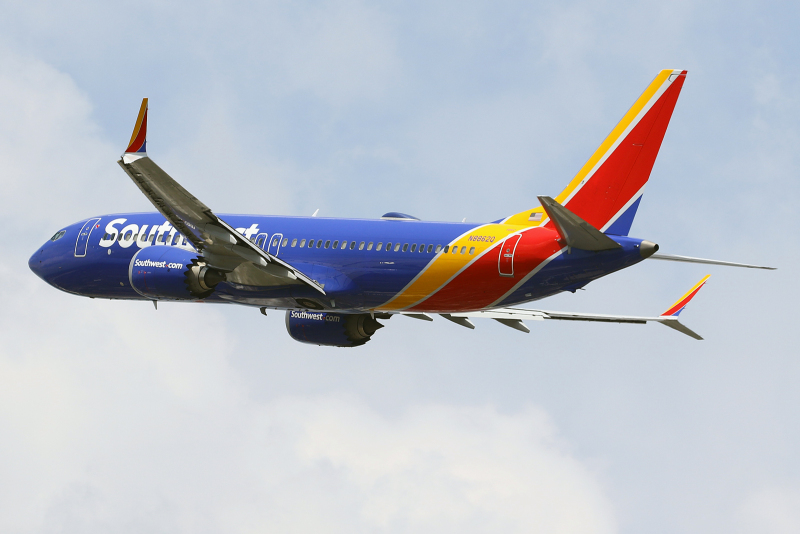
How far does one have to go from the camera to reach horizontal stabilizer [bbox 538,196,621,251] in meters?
31.4

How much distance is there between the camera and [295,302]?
3912 centimetres

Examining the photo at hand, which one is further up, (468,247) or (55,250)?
(55,250)

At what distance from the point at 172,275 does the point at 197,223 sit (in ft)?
12.6

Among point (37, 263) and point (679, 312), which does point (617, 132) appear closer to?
point (679, 312)

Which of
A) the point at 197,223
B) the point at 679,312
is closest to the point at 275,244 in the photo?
the point at 197,223

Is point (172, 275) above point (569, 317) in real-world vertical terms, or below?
above

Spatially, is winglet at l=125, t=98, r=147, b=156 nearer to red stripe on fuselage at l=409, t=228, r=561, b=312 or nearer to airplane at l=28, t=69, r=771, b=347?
airplane at l=28, t=69, r=771, b=347

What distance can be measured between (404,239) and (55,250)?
49.1 feet

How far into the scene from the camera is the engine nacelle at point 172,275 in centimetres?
3778

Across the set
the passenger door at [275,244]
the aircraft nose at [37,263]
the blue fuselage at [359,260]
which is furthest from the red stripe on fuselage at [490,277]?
the aircraft nose at [37,263]

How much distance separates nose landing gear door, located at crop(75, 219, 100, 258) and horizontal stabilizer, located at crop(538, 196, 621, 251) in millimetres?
18880

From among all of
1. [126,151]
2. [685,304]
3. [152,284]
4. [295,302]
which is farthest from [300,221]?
[685,304]

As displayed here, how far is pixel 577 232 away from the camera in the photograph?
3231 centimetres

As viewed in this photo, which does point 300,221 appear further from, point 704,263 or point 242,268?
point 704,263
